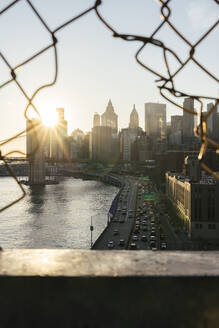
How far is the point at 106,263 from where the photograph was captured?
40.3 inches

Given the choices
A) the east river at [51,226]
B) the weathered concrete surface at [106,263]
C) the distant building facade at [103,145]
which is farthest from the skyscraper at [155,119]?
the weathered concrete surface at [106,263]

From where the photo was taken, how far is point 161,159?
206ft

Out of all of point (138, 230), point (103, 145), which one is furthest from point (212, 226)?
point (103, 145)

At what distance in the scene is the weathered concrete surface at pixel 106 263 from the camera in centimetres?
96

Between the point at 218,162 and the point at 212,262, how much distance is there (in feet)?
172

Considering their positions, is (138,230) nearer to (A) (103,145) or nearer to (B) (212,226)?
Result: (B) (212,226)

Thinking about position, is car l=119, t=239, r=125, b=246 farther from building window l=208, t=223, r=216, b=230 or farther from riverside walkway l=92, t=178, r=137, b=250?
building window l=208, t=223, r=216, b=230
